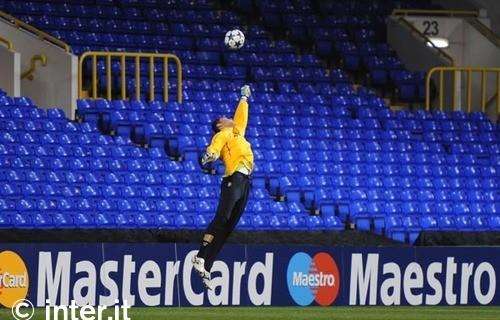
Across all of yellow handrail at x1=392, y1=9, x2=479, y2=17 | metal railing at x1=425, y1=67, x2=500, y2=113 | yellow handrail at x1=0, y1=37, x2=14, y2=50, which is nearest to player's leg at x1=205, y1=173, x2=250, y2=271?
yellow handrail at x1=0, y1=37, x2=14, y2=50

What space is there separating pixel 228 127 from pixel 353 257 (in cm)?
603

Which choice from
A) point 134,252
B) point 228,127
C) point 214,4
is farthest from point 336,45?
point 228,127

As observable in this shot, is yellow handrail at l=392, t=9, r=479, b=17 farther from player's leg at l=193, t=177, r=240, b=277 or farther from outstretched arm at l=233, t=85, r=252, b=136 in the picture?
player's leg at l=193, t=177, r=240, b=277

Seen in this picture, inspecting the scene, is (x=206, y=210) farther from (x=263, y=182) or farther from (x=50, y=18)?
(x=50, y=18)

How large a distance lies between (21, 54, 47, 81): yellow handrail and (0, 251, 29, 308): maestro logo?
7763 mm

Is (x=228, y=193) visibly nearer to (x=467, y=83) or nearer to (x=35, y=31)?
(x=35, y=31)

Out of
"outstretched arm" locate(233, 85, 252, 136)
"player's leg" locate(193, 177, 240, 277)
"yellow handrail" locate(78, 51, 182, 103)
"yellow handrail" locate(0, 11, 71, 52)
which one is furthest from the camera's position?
"yellow handrail" locate(78, 51, 182, 103)

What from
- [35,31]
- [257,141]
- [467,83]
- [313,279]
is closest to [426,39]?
[467,83]

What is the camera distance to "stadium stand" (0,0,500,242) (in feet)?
87.2

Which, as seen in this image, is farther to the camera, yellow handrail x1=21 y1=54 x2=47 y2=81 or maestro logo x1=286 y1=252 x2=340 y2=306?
yellow handrail x1=21 y1=54 x2=47 y2=81

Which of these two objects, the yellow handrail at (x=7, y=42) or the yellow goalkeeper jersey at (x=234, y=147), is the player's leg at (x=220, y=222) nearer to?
the yellow goalkeeper jersey at (x=234, y=147)

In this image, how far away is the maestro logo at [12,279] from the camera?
2223cm

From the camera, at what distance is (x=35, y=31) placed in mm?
29500

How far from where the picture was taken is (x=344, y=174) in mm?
29875
